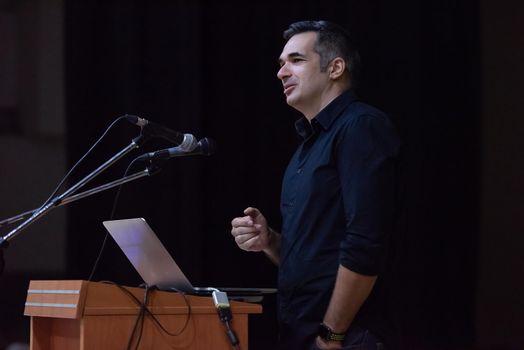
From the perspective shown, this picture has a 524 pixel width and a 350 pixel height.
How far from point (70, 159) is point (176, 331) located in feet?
6.49

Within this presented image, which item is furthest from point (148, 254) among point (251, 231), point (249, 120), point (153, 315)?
point (249, 120)

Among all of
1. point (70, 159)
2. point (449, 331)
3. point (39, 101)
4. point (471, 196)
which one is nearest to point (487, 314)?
point (449, 331)

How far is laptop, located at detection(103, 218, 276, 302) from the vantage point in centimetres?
186

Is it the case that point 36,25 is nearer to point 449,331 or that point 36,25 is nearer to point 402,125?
point 402,125

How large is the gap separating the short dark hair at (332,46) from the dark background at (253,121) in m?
1.44

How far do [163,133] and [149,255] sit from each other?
0.29 metres

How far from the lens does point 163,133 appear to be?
77.1 inches

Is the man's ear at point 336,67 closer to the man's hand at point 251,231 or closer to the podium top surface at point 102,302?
the man's hand at point 251,231

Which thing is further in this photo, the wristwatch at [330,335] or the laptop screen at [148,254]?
the wristwatch at [330,335]

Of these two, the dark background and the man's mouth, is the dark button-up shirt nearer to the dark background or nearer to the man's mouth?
the man's mouth

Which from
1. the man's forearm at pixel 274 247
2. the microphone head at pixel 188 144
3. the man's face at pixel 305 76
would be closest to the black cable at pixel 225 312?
the microphone head at pixel 188 144

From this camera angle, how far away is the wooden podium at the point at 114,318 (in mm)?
1714

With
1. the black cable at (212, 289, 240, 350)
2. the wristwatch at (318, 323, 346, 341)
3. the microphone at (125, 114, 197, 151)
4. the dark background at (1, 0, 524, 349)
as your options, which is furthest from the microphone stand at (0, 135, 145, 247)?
the dark background at (1, 0, 524, 349)

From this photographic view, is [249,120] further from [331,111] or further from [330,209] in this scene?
[330,209]
